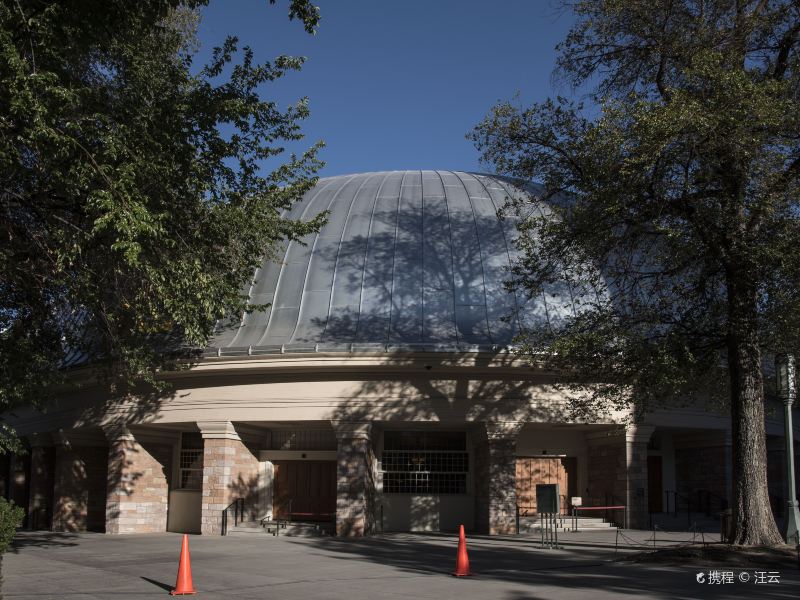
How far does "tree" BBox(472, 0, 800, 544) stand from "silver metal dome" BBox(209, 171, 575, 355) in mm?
5729

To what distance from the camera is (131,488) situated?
25.8 meters

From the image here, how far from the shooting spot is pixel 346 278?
25.4 metres

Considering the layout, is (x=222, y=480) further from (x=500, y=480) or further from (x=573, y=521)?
(x=573, y=521)

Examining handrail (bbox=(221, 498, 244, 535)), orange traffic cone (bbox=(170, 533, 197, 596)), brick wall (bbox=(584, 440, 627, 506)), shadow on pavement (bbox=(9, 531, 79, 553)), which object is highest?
brick wall (bbox=(584, 440, 627, 506))

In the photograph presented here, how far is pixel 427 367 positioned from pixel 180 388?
24.3ft

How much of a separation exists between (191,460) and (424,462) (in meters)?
7.71

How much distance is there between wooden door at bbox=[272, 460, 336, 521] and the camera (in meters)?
25.9

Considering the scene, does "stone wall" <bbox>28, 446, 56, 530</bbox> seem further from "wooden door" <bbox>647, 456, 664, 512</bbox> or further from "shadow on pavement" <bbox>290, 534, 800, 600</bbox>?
"wooden door" <bbox>647, 456, 664, 512</bbox>

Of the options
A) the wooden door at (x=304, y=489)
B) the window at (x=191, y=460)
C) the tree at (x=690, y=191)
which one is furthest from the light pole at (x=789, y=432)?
the window at (x=191, y=460)

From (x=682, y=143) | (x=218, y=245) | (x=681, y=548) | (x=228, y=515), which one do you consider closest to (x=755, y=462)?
(x=681, y=548)

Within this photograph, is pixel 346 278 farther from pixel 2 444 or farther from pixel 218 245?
pixel 2 444

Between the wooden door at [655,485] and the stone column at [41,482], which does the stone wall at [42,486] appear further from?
the wooden door at [655,485]

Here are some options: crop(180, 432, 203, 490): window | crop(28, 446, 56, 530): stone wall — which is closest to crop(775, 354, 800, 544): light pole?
crop(180, 432, 203, 490): window

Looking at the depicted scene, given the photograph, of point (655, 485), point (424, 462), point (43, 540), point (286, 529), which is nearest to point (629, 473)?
point (655, 485)
